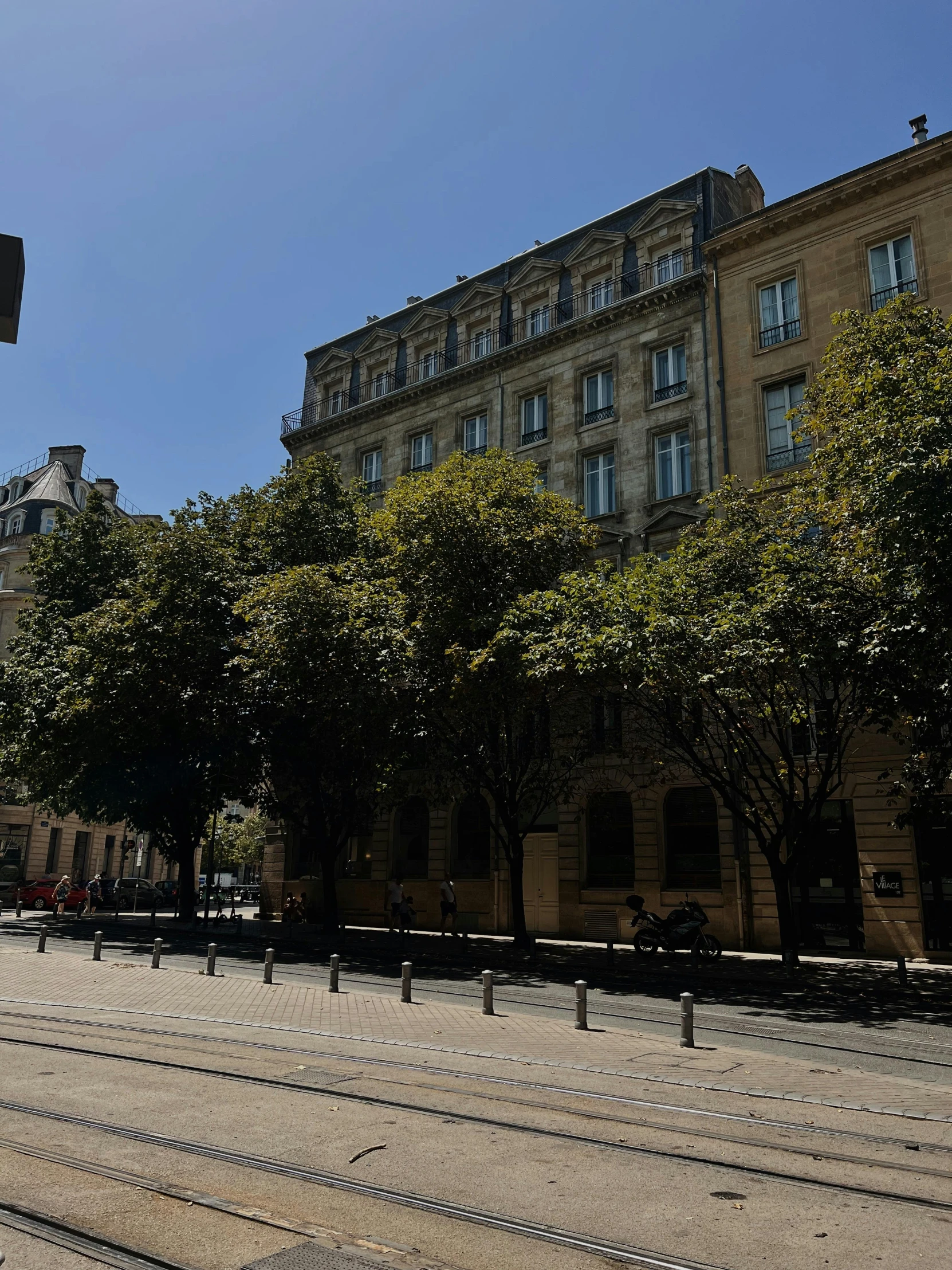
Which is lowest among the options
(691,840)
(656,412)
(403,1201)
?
(403,1201)

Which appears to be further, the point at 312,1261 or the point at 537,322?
the point at 537,322

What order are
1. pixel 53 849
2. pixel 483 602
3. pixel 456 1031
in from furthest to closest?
pixel 53 849, pixel 483 602, pixel 456 1031

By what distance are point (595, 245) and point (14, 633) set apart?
1584 inches

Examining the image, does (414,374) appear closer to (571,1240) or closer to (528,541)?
(528,541)

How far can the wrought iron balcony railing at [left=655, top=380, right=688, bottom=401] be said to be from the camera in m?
29.2

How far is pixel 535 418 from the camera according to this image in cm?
3303

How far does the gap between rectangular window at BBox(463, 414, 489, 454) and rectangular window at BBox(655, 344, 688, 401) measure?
22.2 feet

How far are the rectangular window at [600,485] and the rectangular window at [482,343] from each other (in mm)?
7238

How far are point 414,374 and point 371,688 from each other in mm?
19853

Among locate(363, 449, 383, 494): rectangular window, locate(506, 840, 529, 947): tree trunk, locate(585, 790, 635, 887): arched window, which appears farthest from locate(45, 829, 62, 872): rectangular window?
locate(506, 840, 529, 947): tree trunk

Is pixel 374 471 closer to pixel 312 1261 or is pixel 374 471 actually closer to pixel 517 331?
pixel 517 331

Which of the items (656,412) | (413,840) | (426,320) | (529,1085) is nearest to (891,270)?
(656,412)

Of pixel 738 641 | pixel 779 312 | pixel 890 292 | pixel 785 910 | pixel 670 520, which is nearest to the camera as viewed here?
pixel 738 641

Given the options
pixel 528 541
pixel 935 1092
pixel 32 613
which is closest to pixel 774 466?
pixel 528 541
